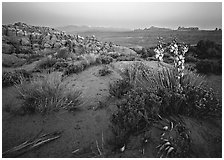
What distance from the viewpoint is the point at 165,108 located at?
366 centimetres

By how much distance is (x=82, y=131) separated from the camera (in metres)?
3.60

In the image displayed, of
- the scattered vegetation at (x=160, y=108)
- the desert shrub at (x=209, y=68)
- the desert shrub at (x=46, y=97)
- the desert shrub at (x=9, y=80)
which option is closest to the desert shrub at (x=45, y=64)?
the desert shrub at (x=9, y=80)

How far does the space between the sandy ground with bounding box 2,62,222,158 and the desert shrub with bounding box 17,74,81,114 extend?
162 mm

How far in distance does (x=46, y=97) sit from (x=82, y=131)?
4.42ft

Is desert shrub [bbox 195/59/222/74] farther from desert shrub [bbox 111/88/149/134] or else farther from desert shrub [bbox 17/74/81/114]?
desert shrub [bbox 17/74/81/114]

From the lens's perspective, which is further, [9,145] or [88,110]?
[88,110]

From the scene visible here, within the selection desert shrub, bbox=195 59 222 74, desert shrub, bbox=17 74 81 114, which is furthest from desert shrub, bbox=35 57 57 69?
desert shrub, bbox=195 59 222 74

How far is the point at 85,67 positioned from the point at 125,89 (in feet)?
12.7

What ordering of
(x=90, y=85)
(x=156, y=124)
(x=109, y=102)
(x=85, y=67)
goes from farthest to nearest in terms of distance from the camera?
(x=85, y=67), (x=90, y=85), (x=109, y=102), (x=156, y=124)

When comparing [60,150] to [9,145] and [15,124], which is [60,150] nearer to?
[9,145]

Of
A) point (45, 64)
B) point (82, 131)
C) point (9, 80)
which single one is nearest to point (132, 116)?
point (82, 131)

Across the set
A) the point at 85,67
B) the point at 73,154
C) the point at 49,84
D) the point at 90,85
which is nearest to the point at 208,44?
the point at 85,67

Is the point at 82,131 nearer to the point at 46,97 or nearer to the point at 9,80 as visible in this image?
the point at 46,97

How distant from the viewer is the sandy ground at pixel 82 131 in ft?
9.85
